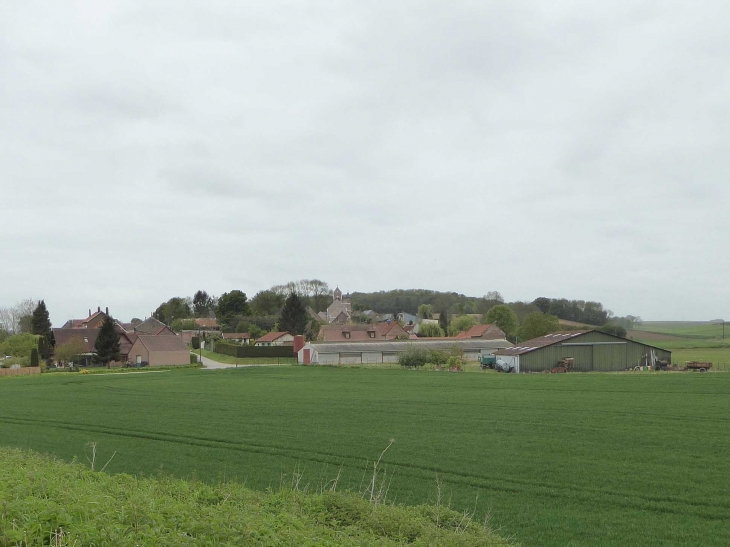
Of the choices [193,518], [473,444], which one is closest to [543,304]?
[473,444]

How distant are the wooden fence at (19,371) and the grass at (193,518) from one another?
246 feet

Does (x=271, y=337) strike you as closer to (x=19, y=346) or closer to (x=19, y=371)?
(x=19, y=346)

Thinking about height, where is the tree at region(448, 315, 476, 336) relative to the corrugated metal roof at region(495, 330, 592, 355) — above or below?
above

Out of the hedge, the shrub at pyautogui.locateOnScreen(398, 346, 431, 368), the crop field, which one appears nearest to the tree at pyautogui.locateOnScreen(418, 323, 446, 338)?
the hedge

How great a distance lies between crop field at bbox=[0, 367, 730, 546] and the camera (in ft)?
44.2

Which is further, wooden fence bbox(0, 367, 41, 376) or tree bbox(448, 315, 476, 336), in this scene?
tree bbox(448, 315, 476, 336)

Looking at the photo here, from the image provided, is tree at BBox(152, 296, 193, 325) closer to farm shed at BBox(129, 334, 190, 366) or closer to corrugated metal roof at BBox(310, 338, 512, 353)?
farm shed at BBox(129, 334, 190, 366)

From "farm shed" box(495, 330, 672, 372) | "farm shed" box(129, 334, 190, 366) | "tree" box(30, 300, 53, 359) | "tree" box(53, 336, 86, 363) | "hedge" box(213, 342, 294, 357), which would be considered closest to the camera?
"farm shed" box(495, 330, 672, 372)

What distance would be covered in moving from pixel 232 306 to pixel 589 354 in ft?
339

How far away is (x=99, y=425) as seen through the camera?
28.8 metres

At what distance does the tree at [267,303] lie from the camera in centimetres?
16112

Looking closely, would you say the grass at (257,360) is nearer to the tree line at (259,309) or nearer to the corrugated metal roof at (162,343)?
the corrugated metal roof at (162,343)

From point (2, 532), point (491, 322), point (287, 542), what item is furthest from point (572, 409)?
point (491, 322)

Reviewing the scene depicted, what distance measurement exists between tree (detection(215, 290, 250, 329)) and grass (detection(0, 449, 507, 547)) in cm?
14464
